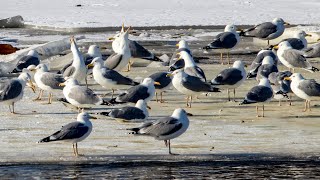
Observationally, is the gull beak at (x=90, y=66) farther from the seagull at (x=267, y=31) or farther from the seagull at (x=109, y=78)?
the seagull at (x=267, y=31)

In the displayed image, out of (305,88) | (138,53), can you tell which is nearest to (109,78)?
(305,88)

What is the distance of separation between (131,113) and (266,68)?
384 centimetres

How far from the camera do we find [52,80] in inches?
622

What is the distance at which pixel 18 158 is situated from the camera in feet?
38.3

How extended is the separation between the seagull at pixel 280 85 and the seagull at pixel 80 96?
3.21 m

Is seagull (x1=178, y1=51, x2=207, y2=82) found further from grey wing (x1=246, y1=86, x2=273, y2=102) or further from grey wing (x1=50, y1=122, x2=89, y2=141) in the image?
grey wing (x1=50, y1=122, x2=89, y2=141)

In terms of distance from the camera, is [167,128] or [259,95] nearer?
[167,128]

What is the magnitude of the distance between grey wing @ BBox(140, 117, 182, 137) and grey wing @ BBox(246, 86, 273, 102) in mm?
2774

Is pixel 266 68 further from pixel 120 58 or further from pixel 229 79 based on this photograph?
pixel 120 58

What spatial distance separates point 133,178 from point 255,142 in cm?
255

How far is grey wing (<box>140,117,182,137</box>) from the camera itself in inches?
466

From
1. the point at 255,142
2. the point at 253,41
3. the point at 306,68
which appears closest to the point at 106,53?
the point at 253,41

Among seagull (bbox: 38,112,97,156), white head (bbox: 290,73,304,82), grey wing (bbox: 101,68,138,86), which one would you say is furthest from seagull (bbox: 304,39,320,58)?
seagull (bbox: 38,112,97,156)

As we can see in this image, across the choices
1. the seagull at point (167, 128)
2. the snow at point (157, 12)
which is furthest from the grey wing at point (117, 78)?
the snow at point (157, 12)
